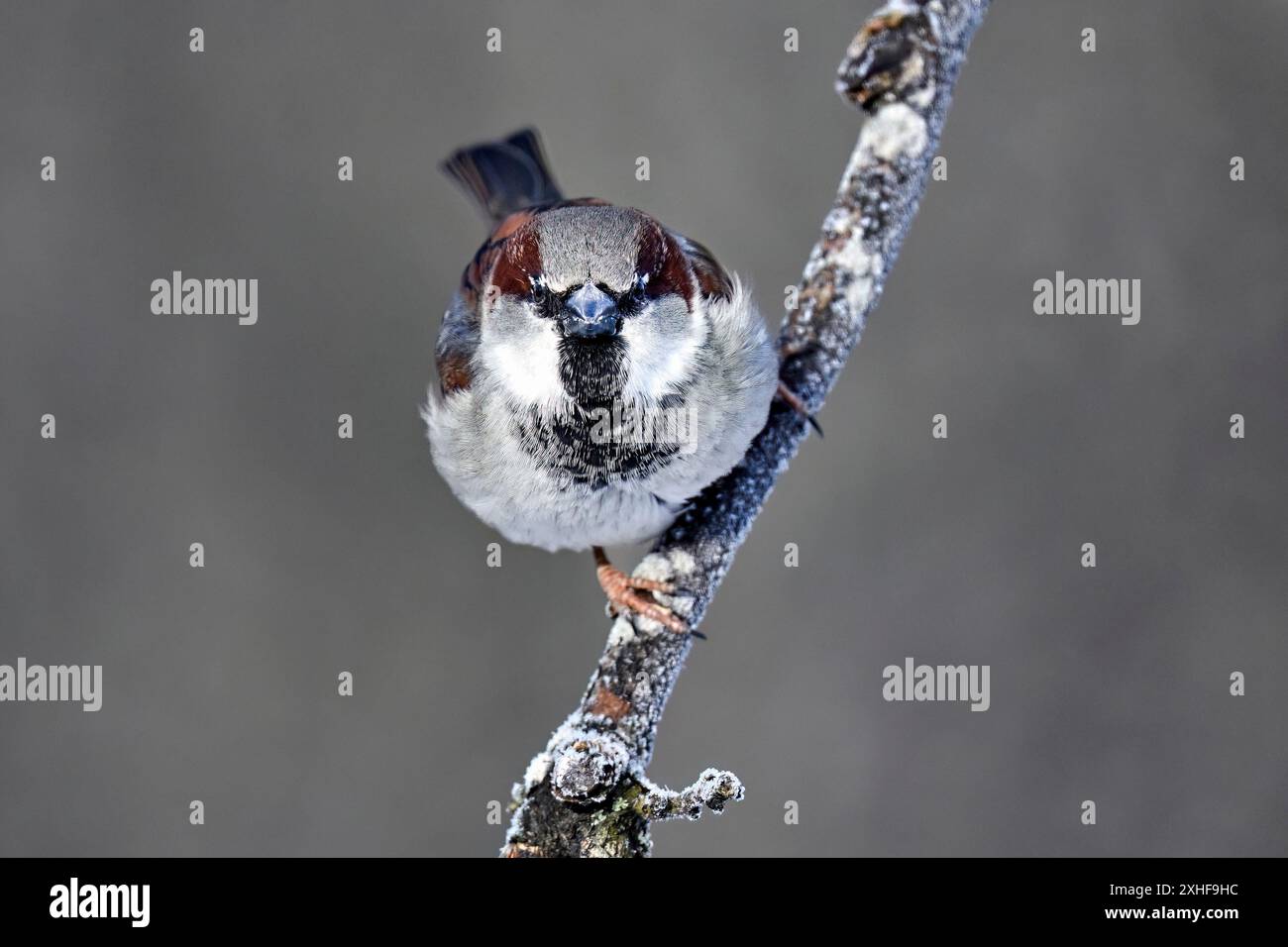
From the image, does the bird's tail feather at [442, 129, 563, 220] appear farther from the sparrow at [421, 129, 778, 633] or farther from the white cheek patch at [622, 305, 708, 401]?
the white cheek patch at [622, 305, 708, 401]

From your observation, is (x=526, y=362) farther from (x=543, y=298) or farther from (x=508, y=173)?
(x=508, y=173)

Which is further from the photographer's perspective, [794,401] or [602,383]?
[794,401]

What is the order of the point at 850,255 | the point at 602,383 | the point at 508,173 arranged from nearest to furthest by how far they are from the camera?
the point at 602,383 < the point at 850,255 < the point at 508,173

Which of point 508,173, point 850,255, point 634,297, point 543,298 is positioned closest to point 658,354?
point 634,297

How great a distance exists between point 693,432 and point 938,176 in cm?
223

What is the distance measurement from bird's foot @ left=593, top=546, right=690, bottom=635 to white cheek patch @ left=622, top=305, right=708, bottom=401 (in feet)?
1.45

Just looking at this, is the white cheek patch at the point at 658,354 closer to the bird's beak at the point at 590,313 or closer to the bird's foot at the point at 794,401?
the bird's beak at the point at 590,313

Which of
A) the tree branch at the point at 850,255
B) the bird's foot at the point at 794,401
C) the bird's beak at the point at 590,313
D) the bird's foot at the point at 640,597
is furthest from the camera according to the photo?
the bird's foot at the point at 794,401

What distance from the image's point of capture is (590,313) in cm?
263

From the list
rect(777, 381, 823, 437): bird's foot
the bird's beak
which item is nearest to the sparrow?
the bird's beak

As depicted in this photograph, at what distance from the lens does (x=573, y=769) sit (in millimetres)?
2281

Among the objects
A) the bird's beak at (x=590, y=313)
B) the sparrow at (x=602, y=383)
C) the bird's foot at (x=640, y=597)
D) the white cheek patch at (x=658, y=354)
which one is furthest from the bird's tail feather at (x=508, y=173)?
the bird's foot at (x=640, y=597)

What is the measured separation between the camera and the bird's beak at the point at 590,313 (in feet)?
8.64

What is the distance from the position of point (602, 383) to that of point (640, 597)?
1.67 ft
